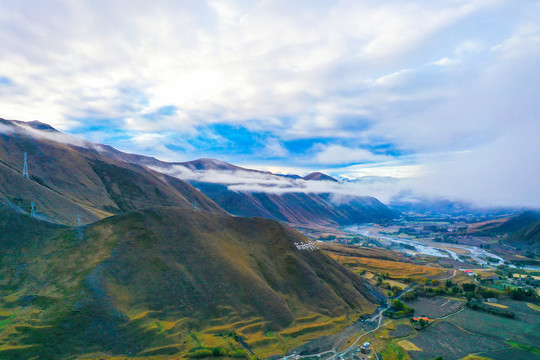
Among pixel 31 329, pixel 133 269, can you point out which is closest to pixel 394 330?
pixel 133 269

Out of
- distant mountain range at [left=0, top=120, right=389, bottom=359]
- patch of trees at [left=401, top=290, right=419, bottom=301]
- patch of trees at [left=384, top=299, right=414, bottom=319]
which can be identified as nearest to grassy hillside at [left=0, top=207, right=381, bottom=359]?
distant mountain range at [left=0, top=120, right=389, bottom=359]

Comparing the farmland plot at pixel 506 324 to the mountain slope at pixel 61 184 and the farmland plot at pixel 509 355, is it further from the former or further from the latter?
the mountain slope at pixel 61 184

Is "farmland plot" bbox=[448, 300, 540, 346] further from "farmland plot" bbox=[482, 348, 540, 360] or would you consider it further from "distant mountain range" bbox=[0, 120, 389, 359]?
"distant mountain range" bbox=[0, 120, 389, 359]

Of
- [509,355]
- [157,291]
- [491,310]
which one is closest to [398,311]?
[509,355]

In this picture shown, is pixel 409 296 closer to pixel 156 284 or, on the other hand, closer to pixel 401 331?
pixel 401 331

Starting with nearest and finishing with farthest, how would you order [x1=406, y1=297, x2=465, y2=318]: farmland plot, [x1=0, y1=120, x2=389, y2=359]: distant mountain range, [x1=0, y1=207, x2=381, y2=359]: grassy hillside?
[x1=0, y1=207, x2=381, y2=359]: grassy hillside, [x1=0, y1=120, x2=389, y2=359]: distant mountain range, [x1=406, y1=297, x2=465, y2=318]: farmland plot

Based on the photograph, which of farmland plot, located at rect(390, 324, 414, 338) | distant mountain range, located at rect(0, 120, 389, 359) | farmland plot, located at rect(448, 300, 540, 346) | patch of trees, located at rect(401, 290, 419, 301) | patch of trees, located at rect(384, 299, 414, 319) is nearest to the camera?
distant mountain range, located at rect(0, 120, 389, 359)

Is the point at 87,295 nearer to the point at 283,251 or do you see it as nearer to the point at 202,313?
the point at 202,313
